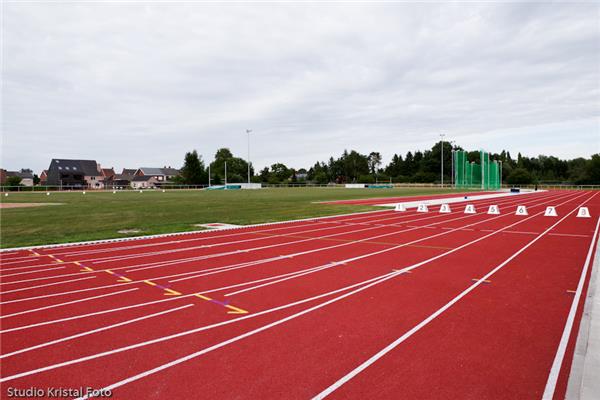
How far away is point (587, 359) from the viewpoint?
12.0 feet

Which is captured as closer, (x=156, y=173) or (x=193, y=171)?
(x=193, y=171)

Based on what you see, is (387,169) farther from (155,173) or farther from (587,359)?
(587,359)

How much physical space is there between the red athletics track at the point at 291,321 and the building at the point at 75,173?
91.6m

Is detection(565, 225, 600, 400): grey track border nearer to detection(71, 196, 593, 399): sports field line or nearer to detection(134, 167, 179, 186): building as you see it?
detection(71, 196, 593, 399): sports field line

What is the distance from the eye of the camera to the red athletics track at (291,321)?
3.52 meters

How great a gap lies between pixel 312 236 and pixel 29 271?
764 centimetres

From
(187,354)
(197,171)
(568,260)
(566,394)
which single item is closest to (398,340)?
(566,394)

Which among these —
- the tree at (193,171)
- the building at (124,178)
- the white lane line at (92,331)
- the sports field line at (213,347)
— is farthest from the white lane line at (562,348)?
the building at (124,178)

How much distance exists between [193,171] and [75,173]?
29.7m

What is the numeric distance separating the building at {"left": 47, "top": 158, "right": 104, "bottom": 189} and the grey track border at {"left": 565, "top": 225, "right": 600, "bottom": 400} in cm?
9693

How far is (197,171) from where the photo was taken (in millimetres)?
94062

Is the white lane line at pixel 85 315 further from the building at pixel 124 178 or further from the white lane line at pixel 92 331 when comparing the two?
the building at pixel 124 178

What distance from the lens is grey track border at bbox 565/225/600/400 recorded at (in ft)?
10.4

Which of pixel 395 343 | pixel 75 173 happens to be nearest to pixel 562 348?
pixel 395 343
